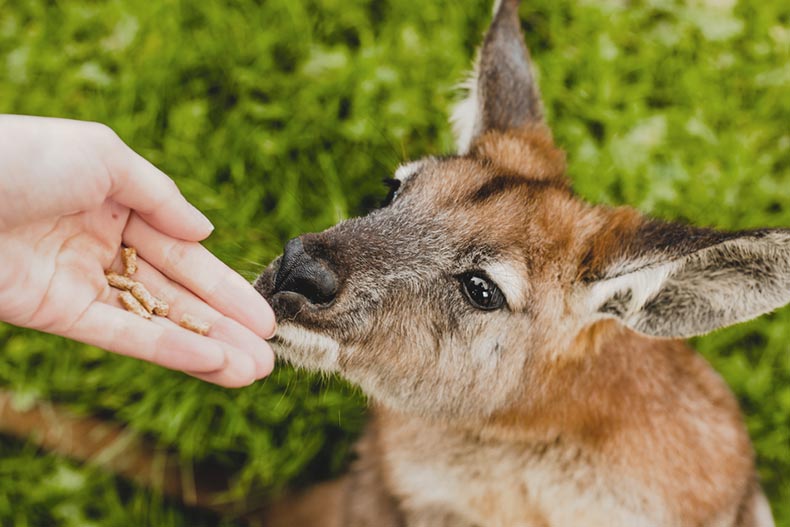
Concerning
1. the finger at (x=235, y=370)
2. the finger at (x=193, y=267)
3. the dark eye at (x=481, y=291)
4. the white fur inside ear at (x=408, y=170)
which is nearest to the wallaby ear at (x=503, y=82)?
the white fur inside ear at (x=408, y=170)

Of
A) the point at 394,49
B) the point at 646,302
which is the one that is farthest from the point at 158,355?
the point at 394,49

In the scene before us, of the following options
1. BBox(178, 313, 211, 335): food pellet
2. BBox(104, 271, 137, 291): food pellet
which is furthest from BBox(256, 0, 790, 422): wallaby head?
BBox(104, 271, 137, 291): food pellet

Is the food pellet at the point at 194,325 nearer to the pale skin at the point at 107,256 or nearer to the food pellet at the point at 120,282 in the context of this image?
the pale skin at the point at 107,256

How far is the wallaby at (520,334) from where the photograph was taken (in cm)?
252

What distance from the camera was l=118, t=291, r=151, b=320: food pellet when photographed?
8.57 ft

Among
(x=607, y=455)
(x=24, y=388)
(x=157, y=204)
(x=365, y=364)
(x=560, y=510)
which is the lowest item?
(x=24, y=388)

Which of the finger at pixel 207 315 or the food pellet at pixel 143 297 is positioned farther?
the food pellet at pixel 143 297

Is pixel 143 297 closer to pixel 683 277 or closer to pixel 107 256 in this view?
pixel 107 256

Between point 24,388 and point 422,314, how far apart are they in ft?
7.17

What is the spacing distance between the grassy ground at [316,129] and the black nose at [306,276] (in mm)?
1159

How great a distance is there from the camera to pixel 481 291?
2582 mm

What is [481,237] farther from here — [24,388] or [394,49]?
[24,388]

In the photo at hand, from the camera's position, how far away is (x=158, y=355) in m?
2.54

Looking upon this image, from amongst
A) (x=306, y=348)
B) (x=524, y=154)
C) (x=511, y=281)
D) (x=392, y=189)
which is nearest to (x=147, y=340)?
(x=306, y=348)
